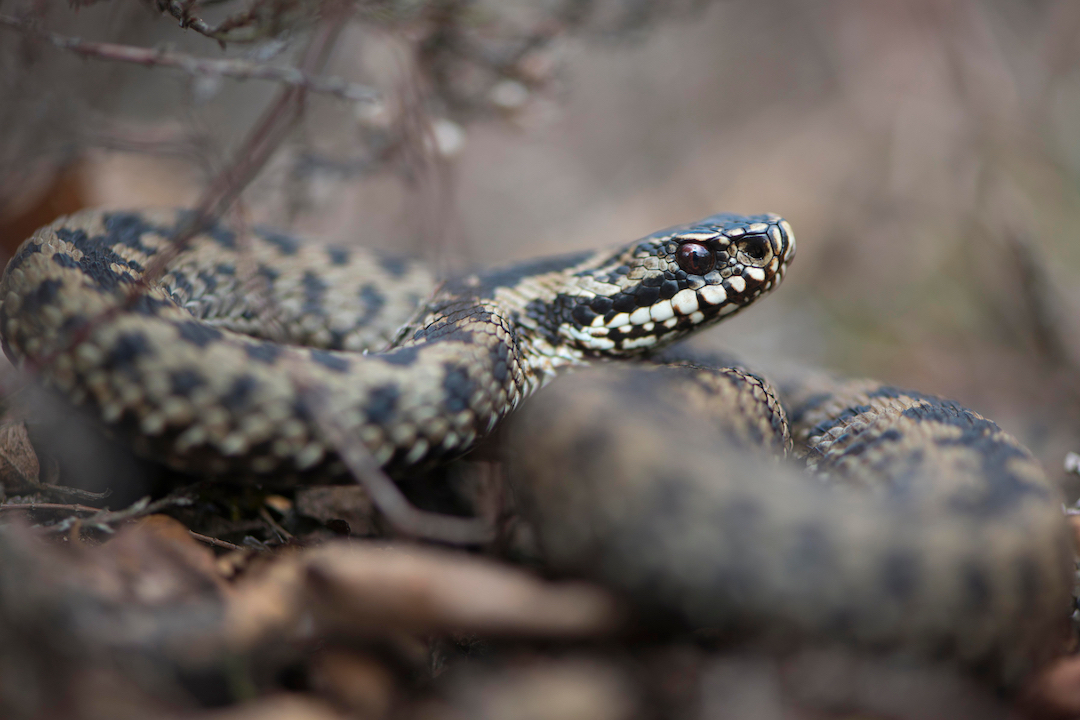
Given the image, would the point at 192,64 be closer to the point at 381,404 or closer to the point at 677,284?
the point at 381,404

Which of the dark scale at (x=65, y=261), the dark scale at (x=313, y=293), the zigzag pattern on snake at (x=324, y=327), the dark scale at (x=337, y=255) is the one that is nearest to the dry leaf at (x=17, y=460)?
the zigzag pattern on snake at (x=324, y=327)

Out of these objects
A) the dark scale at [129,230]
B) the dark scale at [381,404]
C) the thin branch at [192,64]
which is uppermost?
the thin branch at [192,64]

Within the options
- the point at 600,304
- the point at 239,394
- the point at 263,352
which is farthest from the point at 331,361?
the point at 600,304

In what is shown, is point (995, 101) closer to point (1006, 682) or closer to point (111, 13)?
point (1006, 682)

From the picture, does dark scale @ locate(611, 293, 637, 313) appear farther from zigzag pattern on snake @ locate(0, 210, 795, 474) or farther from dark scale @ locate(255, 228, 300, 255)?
dark scale @ locate(255, 228, 300, 255)

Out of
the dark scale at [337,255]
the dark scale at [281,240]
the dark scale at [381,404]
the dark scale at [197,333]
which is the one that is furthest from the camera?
the dark scale at [337,255]

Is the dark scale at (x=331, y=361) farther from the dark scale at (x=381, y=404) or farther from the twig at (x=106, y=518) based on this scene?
the twig at (x=106, y=518)

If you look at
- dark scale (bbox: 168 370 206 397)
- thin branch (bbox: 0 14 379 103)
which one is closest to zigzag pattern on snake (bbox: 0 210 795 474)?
dark scale (bbox: 168 370 206 397)
